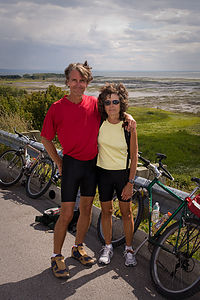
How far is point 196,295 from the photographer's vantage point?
3299 mm

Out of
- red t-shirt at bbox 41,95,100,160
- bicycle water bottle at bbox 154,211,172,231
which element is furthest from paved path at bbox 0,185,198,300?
red t-shirt at bbox 41,95,100,160

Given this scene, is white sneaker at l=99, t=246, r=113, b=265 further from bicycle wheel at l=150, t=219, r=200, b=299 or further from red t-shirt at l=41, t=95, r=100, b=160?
red t-shirt at l=41, t=95, r=100, b=160

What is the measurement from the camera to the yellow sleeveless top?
3598 millimetres

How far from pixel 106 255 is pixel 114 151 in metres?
1.34

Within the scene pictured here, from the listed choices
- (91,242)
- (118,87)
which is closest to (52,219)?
(91,242)

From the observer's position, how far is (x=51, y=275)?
3.64m

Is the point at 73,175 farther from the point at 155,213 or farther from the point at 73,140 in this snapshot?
the point at 155,213

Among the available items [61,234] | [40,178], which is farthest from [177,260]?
[40,178]

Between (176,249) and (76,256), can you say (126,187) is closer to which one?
(176,249)

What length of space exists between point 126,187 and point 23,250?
169cm

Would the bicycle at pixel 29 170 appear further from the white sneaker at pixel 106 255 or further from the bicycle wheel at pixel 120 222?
the white sneaker at pixel 106 255

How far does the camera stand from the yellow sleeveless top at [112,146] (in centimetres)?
360

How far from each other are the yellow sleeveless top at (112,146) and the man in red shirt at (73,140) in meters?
0.08

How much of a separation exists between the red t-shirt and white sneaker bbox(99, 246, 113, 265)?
1230mm
